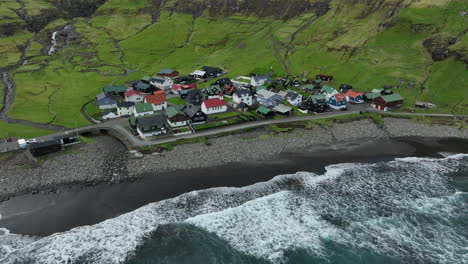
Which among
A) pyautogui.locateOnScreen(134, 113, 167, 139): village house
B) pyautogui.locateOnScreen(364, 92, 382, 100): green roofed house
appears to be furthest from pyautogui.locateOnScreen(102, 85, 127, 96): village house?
pyautogui.locateOnScreen(364, 92, 382, 100): green roofed house

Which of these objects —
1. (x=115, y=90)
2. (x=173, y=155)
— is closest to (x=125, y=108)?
(x=115, y=90)

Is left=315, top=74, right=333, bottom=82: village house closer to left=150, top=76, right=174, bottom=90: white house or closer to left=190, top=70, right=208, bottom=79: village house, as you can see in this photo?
left=190, top=70, right=208, bottom=79: village house

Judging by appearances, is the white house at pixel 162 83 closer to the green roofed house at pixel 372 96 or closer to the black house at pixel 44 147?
the black house at pixel 44 147

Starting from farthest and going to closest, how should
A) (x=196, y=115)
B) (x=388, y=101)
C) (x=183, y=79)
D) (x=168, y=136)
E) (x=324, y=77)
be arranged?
(x=183, y=79), (x=324, y=77), (x=388, y=101), (x=196, y=115), (x=168, y=136)

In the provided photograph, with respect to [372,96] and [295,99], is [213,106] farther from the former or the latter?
[372,96]

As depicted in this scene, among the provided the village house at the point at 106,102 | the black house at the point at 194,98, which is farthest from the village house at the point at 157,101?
the village house at the point at 106,102

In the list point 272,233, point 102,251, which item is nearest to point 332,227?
point 272,233
